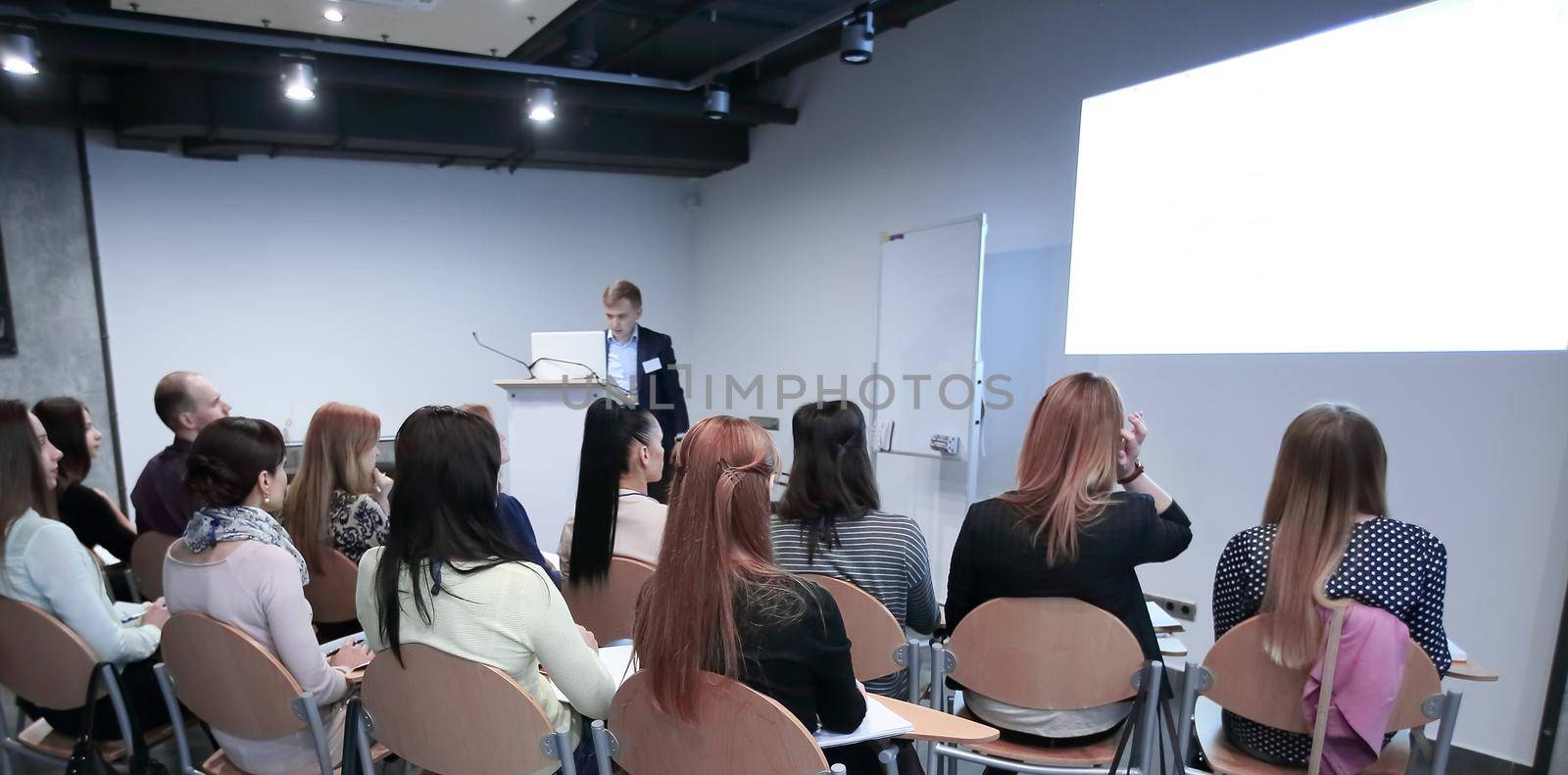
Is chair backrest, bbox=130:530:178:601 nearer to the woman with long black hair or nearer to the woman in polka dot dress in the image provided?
the woman with long black hair

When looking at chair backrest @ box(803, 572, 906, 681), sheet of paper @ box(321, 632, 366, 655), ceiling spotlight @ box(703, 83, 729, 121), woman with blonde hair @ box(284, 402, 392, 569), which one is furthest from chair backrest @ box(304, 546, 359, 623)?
ceiling spotlight @ box(703, 83, 729, 121)

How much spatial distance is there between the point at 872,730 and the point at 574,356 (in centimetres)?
305

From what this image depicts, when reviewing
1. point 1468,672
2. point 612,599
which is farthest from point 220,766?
point 1468,672

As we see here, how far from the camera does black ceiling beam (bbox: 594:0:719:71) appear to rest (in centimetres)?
410

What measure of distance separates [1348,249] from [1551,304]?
54 cm

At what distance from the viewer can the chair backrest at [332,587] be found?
2162mm

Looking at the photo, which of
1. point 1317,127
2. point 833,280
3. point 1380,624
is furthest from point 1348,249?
point 833,280

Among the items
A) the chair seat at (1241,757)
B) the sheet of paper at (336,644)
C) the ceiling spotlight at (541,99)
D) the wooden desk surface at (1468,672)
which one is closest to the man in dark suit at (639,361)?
the ceiling spotlight at (541,99)

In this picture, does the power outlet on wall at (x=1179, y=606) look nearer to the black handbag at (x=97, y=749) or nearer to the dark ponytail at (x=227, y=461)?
the dark ponytail at (x=227, y=461)

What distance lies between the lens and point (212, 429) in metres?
1.79

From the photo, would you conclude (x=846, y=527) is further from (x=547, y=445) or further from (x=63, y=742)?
(x=547, y=445)

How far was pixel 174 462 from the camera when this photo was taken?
2543 mm

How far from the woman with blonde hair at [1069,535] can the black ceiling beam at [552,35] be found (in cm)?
264

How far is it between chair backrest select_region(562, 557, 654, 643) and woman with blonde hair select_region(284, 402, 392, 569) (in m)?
0.68
